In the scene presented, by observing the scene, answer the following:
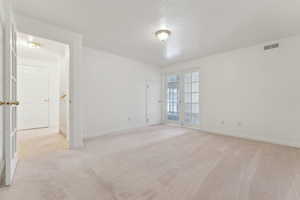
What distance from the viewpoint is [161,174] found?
184cm

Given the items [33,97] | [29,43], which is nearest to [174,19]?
[29,43]

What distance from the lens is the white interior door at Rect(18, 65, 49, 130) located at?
4.45 meters

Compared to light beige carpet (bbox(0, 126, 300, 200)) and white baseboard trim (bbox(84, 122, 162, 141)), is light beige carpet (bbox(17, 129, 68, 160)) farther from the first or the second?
white baseboard trim (bbox(84, 122, 162, 141))

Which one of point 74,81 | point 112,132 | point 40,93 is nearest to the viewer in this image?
point 74,81

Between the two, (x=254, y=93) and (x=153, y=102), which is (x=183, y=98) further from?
(x=254, y=93)

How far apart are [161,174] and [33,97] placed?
17.6 ft

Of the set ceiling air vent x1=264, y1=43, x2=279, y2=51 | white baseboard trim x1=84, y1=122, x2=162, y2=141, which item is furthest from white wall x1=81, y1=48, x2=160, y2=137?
ceiling air vent x1=264, y1=43, x2=279, y2=51

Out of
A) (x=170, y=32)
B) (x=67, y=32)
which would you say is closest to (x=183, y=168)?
(x=170, y=32)

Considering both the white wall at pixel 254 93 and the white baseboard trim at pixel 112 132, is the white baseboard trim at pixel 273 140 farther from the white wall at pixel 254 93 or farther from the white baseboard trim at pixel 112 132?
the white baseboard trim at pixel 112 132

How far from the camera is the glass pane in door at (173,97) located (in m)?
5.45

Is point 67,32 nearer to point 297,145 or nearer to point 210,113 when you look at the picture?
point 210,113

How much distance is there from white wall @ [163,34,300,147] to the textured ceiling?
46 centimetres

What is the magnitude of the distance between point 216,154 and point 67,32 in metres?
4.00

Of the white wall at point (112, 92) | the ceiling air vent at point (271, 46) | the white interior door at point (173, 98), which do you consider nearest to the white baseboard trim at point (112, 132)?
the white wall at point (112, 92)
